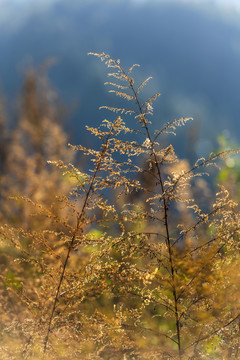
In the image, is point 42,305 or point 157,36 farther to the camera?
point 157,36

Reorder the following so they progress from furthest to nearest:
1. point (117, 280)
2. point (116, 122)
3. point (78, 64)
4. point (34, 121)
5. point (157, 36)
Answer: point (157, 36)
point (78, 64)
point (34, 121)
point (117, 280)
point (116, 122)

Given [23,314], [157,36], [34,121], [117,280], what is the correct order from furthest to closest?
[157,36] < [34,121] < [23,314] < [117,280]

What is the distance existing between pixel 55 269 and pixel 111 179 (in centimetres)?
63

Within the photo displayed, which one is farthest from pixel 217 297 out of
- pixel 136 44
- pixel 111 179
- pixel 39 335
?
pixel 136 44

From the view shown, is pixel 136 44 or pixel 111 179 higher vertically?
pixel 136 44

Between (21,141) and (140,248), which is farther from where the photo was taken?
(21,141)

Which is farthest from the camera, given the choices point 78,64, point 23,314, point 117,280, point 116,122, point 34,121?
point 78,64

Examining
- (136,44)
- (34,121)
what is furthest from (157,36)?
(34,121)

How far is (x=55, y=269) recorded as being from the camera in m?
2.08

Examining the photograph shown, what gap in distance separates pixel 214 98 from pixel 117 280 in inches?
3426

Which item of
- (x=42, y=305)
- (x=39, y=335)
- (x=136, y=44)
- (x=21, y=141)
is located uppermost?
(x=136, y=44)

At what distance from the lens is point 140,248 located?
190 centimetres

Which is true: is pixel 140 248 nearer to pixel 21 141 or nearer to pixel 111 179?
pixel 111 179

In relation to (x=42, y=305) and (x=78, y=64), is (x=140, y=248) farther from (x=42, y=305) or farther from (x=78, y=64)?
(x=78, y=64)
